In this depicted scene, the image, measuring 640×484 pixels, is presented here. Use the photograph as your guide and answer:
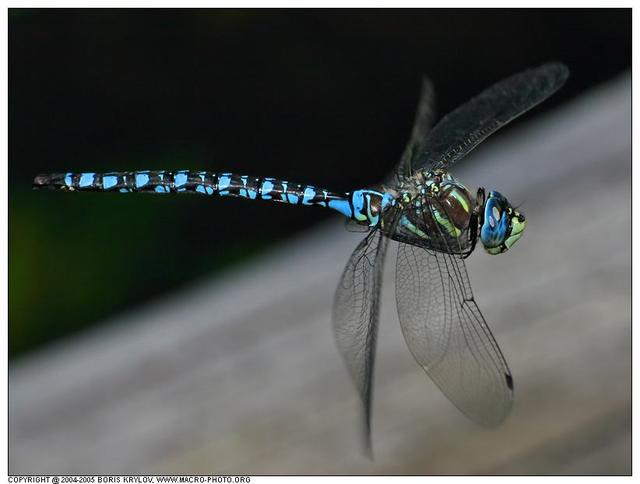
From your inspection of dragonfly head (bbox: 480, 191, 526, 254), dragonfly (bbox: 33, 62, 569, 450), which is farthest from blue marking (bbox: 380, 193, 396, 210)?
dragonfly head (bbox: 480, 191, 526, 254)

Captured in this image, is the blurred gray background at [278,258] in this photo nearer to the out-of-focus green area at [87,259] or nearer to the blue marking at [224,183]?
the out-of-focus green area at [87,259]

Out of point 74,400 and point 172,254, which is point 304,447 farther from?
point 172,254

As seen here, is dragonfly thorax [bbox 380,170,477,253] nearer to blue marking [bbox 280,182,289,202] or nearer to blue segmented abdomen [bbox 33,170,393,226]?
blue segmented abdomen [bbox 33,170,393,226]

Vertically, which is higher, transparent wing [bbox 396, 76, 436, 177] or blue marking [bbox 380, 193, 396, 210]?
transparent wing [bbox 396, 76, 436, 177]

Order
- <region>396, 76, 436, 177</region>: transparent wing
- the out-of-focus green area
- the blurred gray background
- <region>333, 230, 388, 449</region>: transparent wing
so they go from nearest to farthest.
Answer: <region>333, 230, 388, 449</region>: transparent wing → <region>396, 76, 436, 177</region>: transparent wing → the blurred gray background → the out-of-focus green area

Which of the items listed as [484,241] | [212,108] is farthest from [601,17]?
[484,241]
